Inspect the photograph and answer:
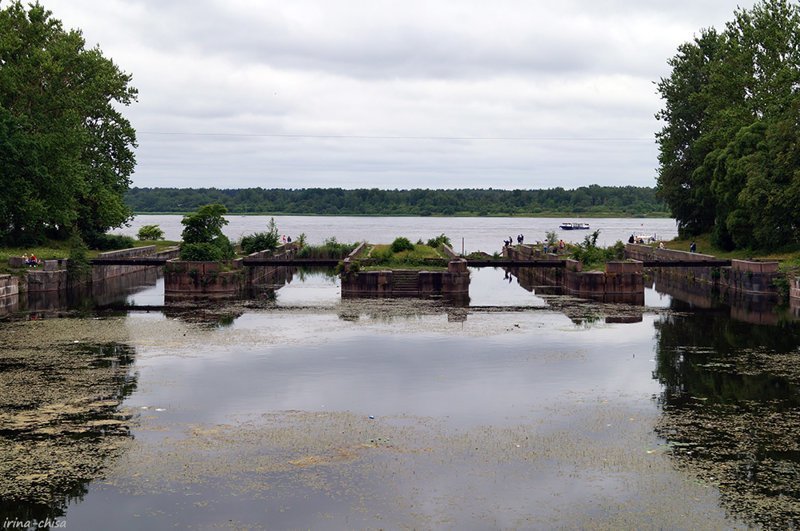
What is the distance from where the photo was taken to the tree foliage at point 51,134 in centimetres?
6369

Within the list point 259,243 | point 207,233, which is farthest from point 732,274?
point 259,243

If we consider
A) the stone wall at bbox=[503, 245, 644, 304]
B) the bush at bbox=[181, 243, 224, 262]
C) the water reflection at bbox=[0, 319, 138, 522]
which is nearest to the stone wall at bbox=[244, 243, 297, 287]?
the bush at bbox=[181, 243, 224, 262]

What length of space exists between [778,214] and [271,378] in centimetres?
4902

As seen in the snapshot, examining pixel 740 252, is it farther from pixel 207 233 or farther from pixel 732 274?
pixel 207 233

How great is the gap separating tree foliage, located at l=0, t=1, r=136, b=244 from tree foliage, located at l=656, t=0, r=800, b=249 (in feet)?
172

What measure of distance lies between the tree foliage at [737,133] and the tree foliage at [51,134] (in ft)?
172

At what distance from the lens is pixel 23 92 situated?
228 ft

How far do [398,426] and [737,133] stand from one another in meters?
59.8

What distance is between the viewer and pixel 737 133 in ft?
245

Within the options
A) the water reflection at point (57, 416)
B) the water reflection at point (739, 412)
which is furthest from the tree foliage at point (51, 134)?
the water reflection at point (739, 412)

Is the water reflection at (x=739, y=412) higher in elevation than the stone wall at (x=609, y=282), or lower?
lower

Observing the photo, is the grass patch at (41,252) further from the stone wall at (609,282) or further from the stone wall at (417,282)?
the stone wall at (609,282)

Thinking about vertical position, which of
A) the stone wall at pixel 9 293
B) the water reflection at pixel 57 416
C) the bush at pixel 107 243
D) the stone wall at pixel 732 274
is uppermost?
the bush at pixel 107 243

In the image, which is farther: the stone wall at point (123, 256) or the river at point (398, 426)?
the stone wall at point (123, 256)
